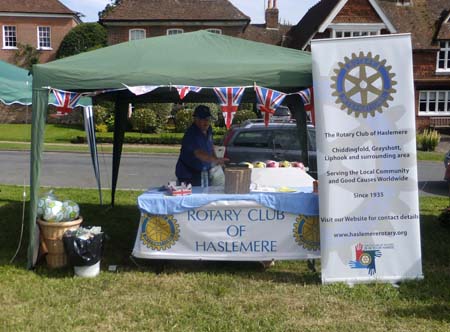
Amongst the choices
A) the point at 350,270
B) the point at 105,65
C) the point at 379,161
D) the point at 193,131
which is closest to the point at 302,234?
the point at 350,270

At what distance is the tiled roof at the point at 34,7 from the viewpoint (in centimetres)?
3672

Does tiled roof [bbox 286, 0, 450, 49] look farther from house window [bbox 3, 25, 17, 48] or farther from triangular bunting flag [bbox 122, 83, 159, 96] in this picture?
triangular bunting flag [bbox 122, 83, 159, 96]

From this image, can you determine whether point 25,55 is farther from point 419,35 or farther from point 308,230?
point 308,230

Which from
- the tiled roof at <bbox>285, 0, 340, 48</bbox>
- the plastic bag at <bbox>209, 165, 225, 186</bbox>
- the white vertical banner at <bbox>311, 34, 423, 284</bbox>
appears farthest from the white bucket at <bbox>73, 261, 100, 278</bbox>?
the tiled roof at <bbox>285, 0, 340, 48</bbox>

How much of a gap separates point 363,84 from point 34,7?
3646cm

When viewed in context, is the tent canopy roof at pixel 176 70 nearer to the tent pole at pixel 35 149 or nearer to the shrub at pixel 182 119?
the tent pole at pixel 35 149

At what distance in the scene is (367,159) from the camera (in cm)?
536

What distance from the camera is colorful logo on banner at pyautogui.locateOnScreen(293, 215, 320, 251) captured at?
5.68 meters

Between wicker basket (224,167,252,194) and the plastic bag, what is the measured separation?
708 mm

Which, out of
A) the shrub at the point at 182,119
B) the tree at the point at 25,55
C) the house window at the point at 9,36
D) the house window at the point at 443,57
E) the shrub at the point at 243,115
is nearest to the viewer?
the shrub at the point at 243,115

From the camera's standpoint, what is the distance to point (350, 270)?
545cm

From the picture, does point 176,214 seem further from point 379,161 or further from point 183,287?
point 379,161

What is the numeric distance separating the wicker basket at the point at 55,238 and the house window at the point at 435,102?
1097 inches

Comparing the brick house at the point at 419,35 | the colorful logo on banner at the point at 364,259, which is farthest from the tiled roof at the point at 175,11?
the colorful logo on banner at the point at 364,259
